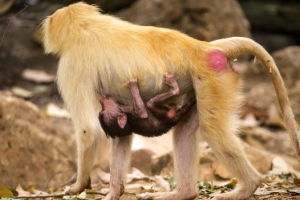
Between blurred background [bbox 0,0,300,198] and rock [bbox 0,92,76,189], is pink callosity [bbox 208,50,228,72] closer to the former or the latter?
blurred background [bbox 0,0,300,198]

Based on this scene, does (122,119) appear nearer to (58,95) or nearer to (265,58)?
(265,58)

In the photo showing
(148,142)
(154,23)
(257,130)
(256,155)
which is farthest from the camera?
(154,23)

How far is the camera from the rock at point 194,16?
11.7 m

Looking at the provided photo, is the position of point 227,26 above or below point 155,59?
below

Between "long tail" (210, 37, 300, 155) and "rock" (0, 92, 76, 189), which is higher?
"long tail" (210, 37, 300, 155)

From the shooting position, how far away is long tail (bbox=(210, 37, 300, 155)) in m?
5.65

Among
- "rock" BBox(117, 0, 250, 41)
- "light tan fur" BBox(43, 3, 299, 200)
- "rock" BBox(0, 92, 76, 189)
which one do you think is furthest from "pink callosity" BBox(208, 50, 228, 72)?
"rock" BBox(117, 0, 250, 41)

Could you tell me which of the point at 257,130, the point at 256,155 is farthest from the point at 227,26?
the point at 256,155

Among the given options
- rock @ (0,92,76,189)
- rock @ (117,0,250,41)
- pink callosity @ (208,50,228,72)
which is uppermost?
pink callosity @ (208,50,228,72)

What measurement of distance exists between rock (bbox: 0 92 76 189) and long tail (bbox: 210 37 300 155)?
307cm

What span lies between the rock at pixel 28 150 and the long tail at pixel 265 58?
3.07 metres

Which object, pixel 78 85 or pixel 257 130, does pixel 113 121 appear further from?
pixel 257 130

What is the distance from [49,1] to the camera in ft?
32.5

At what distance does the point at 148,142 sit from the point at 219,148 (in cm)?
362
